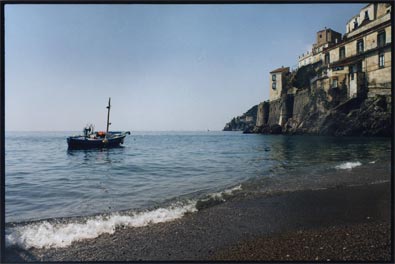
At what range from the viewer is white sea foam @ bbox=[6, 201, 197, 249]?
421 cm

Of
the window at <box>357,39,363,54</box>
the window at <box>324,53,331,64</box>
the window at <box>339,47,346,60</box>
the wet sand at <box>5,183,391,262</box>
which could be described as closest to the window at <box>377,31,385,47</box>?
the window at <box>357,39,363,54</box>

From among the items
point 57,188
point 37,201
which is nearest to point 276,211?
point 37,201

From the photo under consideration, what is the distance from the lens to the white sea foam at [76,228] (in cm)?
421

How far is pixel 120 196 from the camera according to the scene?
786cm

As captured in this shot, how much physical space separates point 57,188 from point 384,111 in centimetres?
3067

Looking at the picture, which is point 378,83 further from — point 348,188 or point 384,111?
point 348,188

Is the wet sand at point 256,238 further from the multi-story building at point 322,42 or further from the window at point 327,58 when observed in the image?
the multi-story building at point 322,42

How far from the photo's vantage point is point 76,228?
4.75 meters

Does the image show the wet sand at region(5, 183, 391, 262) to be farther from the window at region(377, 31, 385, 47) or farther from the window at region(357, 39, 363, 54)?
the window at region(357, 39, 363, 54)

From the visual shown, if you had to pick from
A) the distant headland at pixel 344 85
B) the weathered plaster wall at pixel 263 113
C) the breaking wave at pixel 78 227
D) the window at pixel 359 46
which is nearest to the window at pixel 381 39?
the distant headland at pixel 344 85

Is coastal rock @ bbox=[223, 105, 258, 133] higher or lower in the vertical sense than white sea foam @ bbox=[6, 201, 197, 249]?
higher

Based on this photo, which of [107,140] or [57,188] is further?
[107,140]

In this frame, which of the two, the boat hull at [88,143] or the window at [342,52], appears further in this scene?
the window at [342,52]

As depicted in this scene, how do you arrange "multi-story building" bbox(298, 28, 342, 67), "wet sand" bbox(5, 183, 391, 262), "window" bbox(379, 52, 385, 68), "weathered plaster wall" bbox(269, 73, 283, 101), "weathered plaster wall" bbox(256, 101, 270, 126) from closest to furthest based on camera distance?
"wet sand" bbox(5, 183, 391, 262) → "window" bbox(379, 52, 385, 68) → "multi-story building" bbox(298, 28, 342, 67) → "weathered plaster wall" bbox(269, 73, 283, 101) → "weathered plaster wall" bbox(256, 101, 270, 126)
